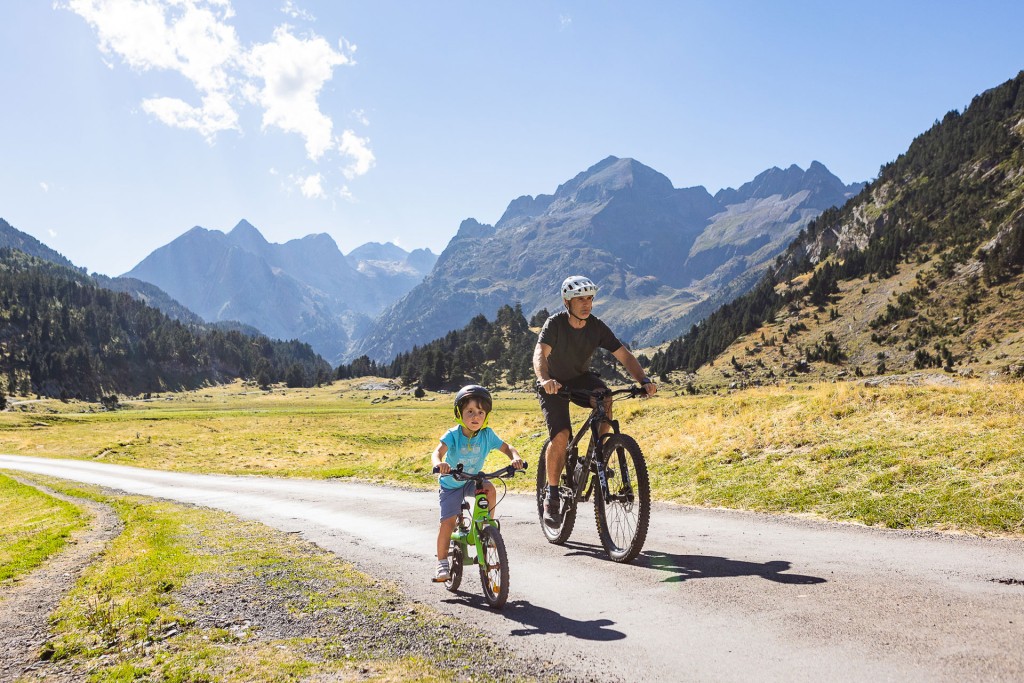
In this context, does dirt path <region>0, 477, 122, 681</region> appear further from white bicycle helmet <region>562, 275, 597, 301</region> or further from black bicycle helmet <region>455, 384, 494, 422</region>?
white bicycle helmet <region>562, 275, 597, 301</region>

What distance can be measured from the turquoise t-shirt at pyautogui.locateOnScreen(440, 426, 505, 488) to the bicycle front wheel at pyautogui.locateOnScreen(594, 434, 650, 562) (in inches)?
71.5

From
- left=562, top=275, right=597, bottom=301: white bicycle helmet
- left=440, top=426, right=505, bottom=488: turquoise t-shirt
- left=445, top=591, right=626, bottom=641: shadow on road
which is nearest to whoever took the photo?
left=445, top=591, right=626, bottom=641: shadow on road

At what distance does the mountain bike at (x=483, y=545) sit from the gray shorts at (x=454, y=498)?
0.13m

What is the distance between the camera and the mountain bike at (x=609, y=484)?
7723 mm

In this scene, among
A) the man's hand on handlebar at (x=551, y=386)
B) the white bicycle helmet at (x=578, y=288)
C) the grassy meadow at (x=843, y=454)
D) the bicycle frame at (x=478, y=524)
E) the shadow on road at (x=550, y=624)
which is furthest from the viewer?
the grassy meadow at (x=843, y=454)

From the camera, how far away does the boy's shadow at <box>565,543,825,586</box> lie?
6656 millimetres

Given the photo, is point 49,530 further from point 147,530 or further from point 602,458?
point 602,458

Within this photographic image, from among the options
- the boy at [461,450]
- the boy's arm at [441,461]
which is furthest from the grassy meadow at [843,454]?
the boy's arm at [441,461]

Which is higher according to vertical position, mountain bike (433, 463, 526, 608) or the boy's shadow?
mountain bike (433, 463, 526, 608)

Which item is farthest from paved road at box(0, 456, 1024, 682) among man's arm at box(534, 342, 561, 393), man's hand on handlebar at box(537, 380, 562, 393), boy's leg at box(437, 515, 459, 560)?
man's arm at box(534, 342, 561, 393)

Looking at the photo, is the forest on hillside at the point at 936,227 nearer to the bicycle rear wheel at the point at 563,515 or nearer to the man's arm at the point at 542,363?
the bicycle rear wheel at the point at 563,515

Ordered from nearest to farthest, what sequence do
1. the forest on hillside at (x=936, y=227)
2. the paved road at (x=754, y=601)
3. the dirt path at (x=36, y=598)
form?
the paved road at (x=754, y=601)
the dirt path at (x=36, y=598)
the forest on hillside at (x=936, y=227)

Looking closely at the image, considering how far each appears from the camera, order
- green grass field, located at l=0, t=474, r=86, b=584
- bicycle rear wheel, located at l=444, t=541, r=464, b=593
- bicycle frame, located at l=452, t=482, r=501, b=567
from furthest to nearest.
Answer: green grass field, located at l=0, t=474, r=86, b=584 < bicycle rear wheel, located at l=444, t=541, r=464, b=593 < bicycle frame, located at l=452, t=482, r=501, b=567

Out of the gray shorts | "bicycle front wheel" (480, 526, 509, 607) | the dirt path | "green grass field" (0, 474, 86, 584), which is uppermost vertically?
the gray shorts
